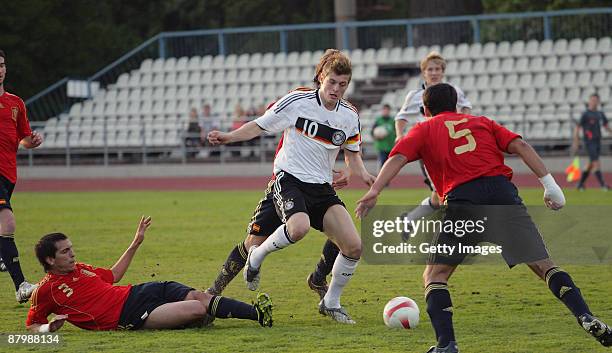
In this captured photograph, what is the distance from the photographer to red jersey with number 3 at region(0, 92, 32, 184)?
1023 centimetres

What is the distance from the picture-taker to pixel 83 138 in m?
34.3

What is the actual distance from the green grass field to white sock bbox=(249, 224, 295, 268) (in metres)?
0.50

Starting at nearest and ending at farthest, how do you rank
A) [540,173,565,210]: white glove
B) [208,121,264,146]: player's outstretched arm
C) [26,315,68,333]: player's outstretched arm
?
[540,173,565,210]: white glove, [26,315,68,333]: player's outstretched arm, [208,121,264,146]: player's outstretched arm

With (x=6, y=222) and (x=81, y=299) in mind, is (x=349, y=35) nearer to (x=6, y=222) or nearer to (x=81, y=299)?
(x=6, y=222)

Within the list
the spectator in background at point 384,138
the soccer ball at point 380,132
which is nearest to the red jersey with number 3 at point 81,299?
the spectator in background at point 384,138

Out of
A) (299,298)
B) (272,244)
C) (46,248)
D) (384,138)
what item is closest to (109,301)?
(46,248)

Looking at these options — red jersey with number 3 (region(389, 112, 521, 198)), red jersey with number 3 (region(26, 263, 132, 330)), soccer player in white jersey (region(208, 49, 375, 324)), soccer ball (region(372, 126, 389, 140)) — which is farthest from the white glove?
soccer ball (region(372, 126, 389, 140))

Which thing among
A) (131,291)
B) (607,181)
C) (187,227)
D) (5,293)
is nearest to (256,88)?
(607,181)

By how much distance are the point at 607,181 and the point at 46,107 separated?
19398mm

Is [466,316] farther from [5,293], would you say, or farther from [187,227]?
[187,227]

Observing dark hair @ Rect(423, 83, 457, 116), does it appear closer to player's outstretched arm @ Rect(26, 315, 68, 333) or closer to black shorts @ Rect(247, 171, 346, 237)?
black shorts @ Rect(247, 171, 346, 237)

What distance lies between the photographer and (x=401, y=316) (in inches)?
318

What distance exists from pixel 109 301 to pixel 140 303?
8.9 inches

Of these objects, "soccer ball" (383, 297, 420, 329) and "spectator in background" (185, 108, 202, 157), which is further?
"spectator in background" (185, 108, 202, 157)
